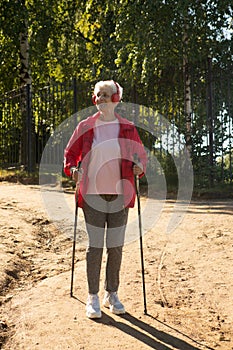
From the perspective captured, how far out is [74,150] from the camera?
15.7 ft

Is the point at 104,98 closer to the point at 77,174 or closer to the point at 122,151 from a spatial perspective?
the point at 122,151

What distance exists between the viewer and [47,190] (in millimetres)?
12000

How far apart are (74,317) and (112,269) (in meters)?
0.51

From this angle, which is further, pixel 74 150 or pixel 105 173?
pixel 74 150

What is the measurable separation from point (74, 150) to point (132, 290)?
1.49 m

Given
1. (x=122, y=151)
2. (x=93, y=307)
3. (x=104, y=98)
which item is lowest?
(x=93, y=307)

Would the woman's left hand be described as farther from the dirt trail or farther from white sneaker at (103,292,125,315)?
the dirt trail

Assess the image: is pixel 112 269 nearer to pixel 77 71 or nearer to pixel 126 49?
pixel 126 49

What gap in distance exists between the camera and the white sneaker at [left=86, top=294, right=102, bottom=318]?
457 cm

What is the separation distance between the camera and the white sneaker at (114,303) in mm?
4715

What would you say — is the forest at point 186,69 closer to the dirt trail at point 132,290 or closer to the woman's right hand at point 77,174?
the dirt trail at point 132,290

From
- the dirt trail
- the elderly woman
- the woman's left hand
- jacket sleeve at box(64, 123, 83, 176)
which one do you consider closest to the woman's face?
the elderly woman

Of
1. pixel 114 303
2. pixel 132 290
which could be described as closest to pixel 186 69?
pixel 132 290

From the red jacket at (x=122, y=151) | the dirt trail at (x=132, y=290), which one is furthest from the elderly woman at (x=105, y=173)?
the dirt trail at (x=132, y=290)
